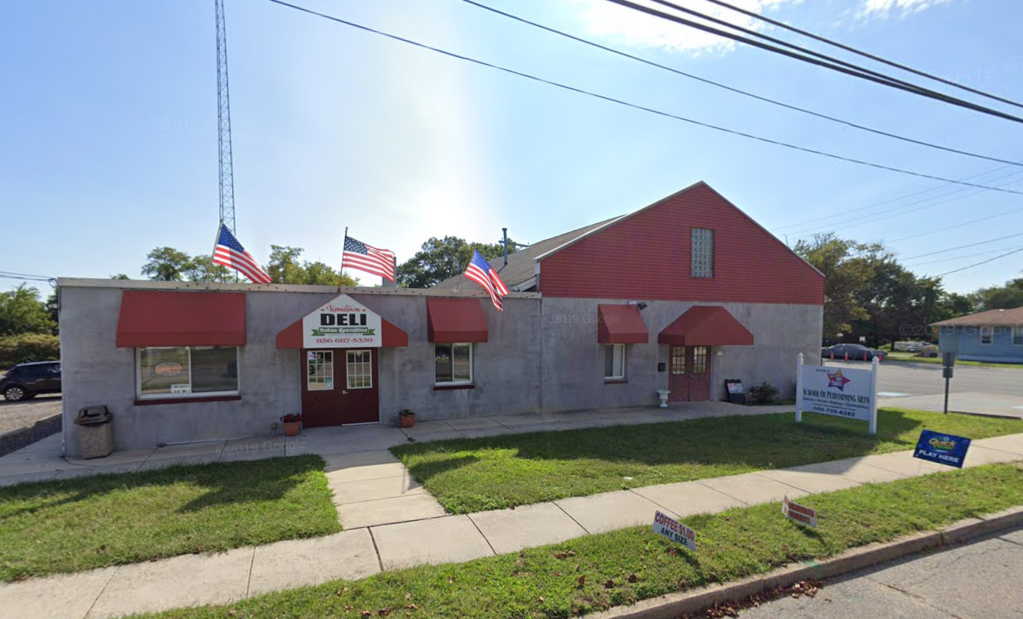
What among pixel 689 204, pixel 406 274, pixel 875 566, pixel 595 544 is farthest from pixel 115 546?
pixel 406 274

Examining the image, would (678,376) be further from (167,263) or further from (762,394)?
(167,263)

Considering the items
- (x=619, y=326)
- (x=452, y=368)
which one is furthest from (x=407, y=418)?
(x=619, y=326)

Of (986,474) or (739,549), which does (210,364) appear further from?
(986,474)

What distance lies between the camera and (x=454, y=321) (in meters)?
12.9

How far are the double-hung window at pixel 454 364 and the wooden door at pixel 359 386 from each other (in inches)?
70.9

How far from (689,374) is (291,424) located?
1308 centimetres

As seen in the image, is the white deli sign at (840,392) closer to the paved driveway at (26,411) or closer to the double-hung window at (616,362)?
the double-hung window at (616,362)

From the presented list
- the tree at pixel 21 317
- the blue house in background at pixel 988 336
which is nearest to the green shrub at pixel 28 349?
the tree at pixel 21 317

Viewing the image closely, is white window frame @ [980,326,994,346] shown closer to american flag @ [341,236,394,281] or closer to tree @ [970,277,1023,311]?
tree @ [970,277,1023,311]

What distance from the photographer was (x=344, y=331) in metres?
11.6

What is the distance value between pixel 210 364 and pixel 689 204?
50.6 feet

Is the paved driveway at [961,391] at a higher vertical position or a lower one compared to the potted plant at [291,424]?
lower

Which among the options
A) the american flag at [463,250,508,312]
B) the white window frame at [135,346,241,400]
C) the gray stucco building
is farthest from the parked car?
the white window frame at [135,346,241,400]

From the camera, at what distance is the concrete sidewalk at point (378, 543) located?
4484mm
